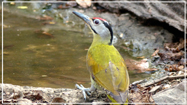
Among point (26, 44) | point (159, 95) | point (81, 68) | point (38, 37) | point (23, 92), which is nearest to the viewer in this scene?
point (23, 92)

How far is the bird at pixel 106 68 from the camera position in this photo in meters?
3.03

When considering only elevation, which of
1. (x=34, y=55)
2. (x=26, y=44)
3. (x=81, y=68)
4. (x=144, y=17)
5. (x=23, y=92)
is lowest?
(x=23, y=92)

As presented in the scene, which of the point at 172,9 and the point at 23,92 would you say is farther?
the point at 172,9

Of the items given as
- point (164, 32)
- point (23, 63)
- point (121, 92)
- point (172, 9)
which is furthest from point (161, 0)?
point (121, 92)

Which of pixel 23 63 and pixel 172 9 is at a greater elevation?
pixel 172 9

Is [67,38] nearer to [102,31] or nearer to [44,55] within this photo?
[44,55]

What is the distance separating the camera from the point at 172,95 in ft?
12.5

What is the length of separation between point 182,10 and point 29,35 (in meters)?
3.94

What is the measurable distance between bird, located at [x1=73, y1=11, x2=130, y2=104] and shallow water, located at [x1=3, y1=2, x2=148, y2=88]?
117 cm

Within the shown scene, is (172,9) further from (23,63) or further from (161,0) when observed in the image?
(23,63)

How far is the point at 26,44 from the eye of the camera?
6.41 m

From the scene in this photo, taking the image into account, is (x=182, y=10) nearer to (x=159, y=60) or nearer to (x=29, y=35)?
(x=159, y=60)

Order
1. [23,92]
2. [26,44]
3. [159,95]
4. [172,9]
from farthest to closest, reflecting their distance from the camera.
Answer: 1. [172,9]
2. [26,44]
3. [159,95]
4. [23,92]

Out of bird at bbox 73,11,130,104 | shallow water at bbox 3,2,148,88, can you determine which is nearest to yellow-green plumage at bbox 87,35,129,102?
bird at bbox 73,11,130,104
